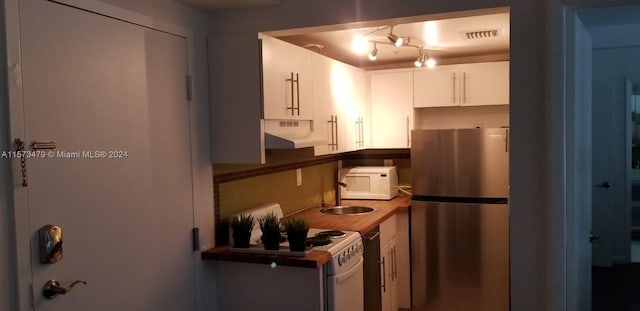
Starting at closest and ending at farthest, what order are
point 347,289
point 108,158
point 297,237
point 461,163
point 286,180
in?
point 108,158 < point 297,237 < point 347,289 < point 286,180 < point 461,163

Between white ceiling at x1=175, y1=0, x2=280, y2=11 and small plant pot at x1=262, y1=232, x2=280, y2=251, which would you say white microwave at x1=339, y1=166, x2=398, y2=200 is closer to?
small plant pot at x1=262, y1=232, x2=280, y2=251

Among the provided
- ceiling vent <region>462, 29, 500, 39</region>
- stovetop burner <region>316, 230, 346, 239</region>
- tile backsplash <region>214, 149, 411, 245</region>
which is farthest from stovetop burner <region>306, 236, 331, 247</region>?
ceiling vent <region>462, 29, 500, 39</region>

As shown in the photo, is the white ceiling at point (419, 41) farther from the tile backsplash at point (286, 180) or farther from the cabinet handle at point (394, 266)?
the cabinet handle at point (394, 266)

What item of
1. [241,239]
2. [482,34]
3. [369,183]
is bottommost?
[241,239]

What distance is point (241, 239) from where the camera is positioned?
276cm

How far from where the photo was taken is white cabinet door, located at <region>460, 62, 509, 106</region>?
4.18 meters

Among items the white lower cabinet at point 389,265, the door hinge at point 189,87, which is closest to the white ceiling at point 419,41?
the door hinge at point 189,87

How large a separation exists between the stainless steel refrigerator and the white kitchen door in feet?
6.91

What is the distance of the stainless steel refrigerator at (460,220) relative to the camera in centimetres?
384

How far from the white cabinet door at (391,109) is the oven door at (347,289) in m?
1.67

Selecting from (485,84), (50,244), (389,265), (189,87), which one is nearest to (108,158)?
(50,244)

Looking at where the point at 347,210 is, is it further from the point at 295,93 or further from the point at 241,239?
the point at 241,239

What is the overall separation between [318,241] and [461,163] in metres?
1.61

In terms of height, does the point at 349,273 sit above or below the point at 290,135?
below
